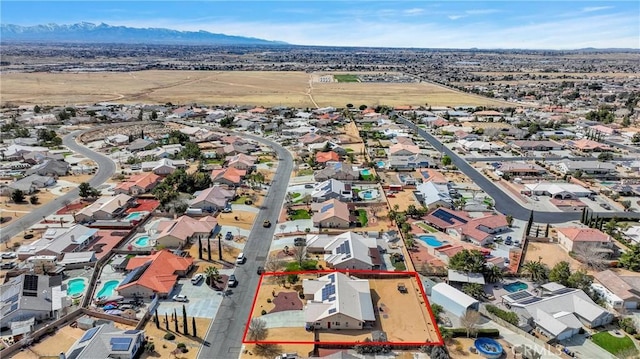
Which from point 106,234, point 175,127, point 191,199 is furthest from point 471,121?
point 106,234

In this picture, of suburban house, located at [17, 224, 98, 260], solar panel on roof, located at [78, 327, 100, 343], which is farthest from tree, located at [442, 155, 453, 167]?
solar panel on roof, located at [78, 327, 100, 343]

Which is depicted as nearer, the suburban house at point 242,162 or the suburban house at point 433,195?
the suburban house at point 433,195

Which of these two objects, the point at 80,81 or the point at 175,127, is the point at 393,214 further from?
the point at 80,81

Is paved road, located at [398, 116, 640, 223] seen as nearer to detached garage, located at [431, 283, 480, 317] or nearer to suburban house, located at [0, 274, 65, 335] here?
detached garage, located at [431, 283, 480, 317]

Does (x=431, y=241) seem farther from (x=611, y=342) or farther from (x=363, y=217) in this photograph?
(x=611, y=342)

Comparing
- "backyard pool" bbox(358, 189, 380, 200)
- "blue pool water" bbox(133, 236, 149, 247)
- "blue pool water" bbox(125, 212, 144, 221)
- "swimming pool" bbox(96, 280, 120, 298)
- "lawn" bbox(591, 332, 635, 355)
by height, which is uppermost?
"backyard pool" bbox(358, 189, 380, 200)

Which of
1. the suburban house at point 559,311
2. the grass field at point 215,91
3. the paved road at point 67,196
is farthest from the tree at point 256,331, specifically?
the grass field at point 215,91

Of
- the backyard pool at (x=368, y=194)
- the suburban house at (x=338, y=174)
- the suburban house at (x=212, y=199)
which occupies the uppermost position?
the suburban house at (x=338, y=174)

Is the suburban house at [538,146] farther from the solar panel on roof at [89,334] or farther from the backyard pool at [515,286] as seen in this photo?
the solar panel on roof at [89,334]
